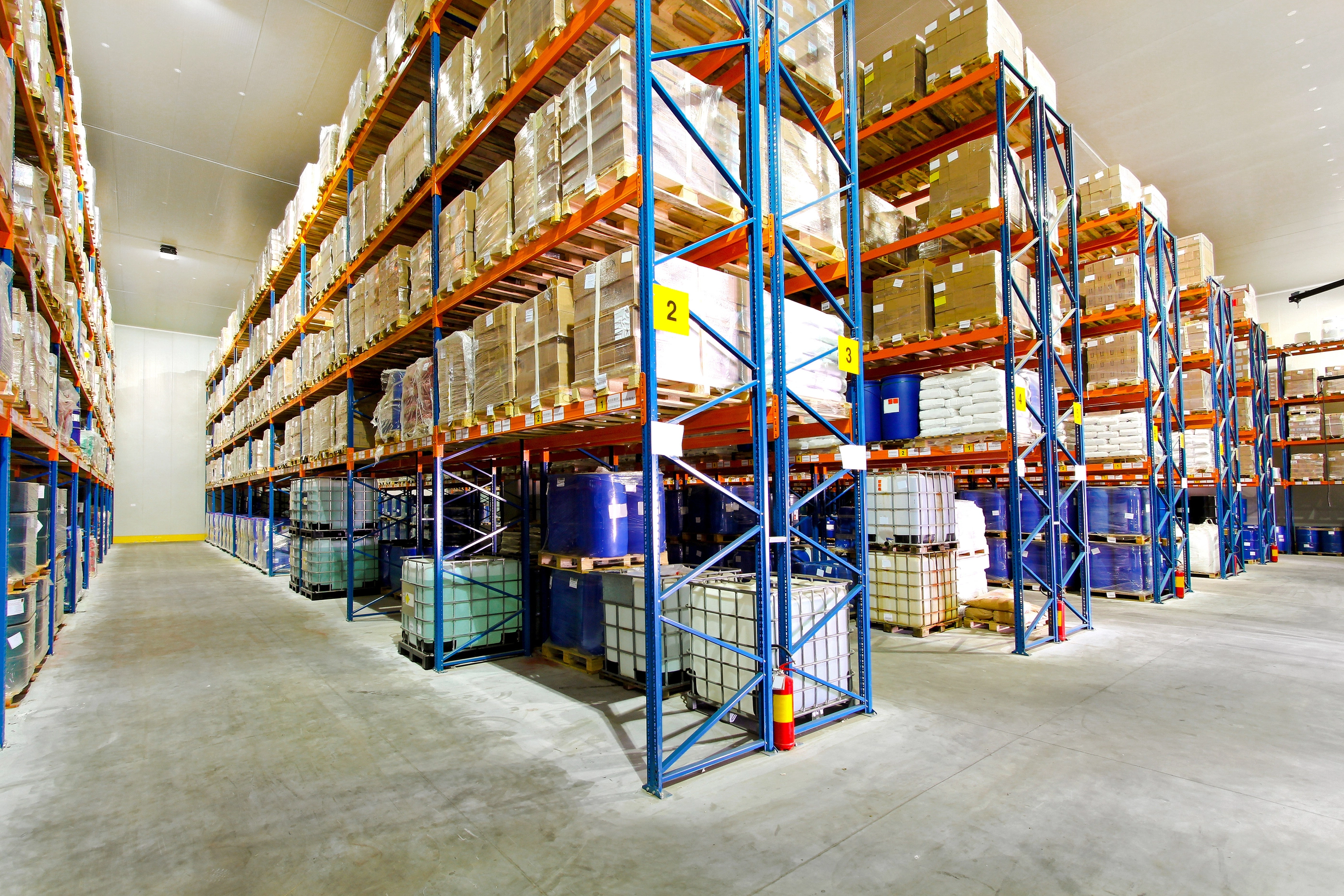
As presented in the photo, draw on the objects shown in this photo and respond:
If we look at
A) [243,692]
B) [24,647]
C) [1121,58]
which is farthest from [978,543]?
[24,647]

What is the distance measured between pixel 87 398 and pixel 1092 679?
13.2 meters

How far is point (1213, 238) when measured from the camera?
16.0 m

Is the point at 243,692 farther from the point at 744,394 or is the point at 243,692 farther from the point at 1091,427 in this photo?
the point at 1091,427

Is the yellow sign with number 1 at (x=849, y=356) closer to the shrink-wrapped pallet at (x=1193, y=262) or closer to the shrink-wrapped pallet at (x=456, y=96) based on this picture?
the shrink-wrapped pallet at (x=456, y=96)

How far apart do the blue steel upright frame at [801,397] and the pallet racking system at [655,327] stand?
17 mm

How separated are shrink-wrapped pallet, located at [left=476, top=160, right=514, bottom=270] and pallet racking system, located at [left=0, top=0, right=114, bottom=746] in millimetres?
2915

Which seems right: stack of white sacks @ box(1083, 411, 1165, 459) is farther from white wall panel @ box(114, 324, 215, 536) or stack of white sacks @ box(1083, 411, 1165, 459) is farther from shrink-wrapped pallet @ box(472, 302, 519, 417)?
white wall panel @ box(114, 324, 215, 536)

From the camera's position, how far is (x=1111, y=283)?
10031 mm

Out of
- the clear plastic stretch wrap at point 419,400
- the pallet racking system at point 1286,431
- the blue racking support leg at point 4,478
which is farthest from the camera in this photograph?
the pallet racking system at point 1286,431

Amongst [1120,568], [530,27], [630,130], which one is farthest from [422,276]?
[1120,568]

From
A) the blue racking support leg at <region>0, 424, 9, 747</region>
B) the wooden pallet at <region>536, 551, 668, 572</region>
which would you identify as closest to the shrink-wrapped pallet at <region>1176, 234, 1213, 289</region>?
the wooden pallet at <region>536, 551, 668, 572</region>

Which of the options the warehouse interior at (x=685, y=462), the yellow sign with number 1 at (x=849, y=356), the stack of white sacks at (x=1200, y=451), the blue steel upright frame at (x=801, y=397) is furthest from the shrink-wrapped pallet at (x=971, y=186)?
the stack of white sacks at (x=1200, y=451)

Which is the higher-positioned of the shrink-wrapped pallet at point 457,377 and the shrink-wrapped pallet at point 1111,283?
the shrink-wrapped pallet at point 1111,283

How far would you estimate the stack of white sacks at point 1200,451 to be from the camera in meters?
11.2
